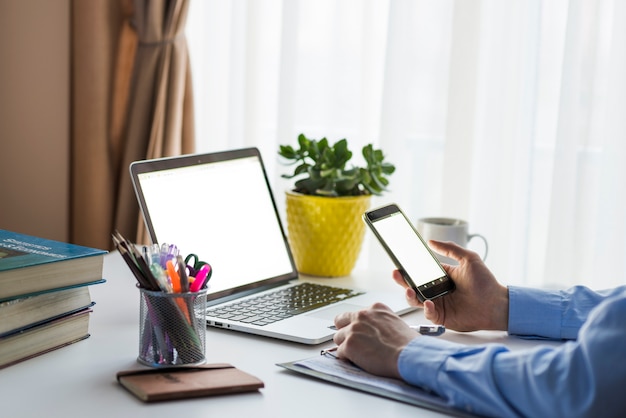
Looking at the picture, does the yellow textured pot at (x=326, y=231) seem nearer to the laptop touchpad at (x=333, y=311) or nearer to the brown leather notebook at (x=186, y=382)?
the laptop touchpad at (x=333, y=311)

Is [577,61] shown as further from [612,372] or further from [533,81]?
[612,372]

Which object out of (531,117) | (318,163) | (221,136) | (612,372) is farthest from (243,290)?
(221,136)

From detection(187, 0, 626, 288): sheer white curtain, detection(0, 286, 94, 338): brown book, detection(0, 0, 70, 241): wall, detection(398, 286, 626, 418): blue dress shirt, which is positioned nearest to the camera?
detection(398, 286, 626, 418): blue dress shirt

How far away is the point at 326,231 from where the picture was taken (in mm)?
1655

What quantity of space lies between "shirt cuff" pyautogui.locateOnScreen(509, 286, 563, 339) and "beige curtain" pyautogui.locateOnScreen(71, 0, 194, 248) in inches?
47.4

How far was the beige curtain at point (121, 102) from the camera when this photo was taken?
2.26 metres

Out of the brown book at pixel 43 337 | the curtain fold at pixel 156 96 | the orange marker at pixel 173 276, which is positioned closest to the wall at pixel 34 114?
the curtain fold at pixel 156 96

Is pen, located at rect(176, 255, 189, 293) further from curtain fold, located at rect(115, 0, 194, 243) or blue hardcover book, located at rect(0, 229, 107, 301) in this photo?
curtain fold, located at rect(115, 0, 194, 243)

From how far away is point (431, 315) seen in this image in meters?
1.31

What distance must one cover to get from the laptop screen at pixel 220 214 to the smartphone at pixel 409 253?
274mm

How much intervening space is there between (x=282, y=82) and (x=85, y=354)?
4.07 feet

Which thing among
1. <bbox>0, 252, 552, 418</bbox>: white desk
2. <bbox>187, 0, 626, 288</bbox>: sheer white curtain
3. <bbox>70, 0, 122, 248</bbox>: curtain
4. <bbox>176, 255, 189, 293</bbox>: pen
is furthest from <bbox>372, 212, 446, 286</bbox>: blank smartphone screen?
<bbox>70, 0, 122, 248</bbox>: curtain

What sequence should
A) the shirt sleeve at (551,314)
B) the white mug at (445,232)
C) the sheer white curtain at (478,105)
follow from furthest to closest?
the sheer white curtain at (478,105) → the white mug at (445,232) → the shirt sleeve at (551,314)

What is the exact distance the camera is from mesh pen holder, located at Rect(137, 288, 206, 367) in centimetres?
109
